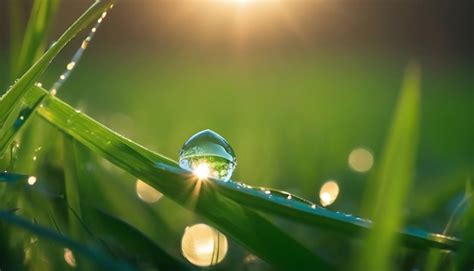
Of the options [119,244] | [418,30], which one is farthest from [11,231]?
[418,30]

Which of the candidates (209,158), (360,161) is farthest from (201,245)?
(360,161)

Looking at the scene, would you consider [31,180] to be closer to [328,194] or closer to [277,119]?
[328,194]

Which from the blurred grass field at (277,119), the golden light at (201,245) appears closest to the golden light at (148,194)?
the blurred grass field at (277,119)

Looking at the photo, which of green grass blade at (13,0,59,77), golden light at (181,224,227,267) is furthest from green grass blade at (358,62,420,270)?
green grass blade at (13,0,59,77)

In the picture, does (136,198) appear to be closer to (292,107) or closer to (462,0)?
(292,107)

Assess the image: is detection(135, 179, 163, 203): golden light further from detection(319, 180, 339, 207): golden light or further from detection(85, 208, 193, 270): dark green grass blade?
detection(85, 208, 193, 270): dark green grass blade

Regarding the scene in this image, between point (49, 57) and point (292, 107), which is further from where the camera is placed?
point (292, 107)
